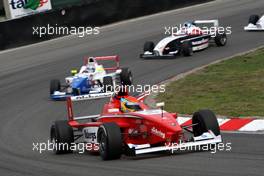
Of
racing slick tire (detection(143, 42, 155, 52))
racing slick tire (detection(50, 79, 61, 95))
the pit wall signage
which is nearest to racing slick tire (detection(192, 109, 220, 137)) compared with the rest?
racing slick tire (detection(50, 79, 61, 95))

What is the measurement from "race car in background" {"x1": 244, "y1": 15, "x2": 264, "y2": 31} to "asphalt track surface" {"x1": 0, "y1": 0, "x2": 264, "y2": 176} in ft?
1.60

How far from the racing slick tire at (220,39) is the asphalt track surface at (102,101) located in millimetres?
390

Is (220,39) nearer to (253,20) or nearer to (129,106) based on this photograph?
(253,20)

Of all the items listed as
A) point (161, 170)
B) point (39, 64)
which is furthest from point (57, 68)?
point (161, 170)

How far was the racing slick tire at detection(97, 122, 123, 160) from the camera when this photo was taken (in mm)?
13312

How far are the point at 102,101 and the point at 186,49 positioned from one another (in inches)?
261

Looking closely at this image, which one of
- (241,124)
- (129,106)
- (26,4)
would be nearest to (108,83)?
(241,124)

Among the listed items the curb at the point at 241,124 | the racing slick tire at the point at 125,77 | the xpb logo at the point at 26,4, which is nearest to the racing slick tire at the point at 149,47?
the racing slick tire at the point at 125,77

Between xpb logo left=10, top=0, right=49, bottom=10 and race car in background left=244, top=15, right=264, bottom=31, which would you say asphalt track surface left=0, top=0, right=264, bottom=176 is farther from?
xpb logo left=10, top=0, right=49, bottom=10

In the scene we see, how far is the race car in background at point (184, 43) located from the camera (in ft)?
90.9

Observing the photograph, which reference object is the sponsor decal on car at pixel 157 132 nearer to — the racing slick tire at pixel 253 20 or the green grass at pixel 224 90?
the green grass at pixel 224 90

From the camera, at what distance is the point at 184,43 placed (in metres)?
27.6

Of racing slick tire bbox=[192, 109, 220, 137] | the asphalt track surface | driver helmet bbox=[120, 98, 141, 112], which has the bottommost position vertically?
the asphalt track surface

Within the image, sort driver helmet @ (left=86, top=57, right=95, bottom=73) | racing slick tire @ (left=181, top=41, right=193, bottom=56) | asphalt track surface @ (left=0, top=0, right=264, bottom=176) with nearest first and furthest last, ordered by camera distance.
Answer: asphalt track surface @ (left=0, top=0, right=264, bottom=176) < driver helmet @ (left=86, top=57, right=95, bottom=73) < racing slick tire @ (left=181, top=41, right=193, bottom=56)
